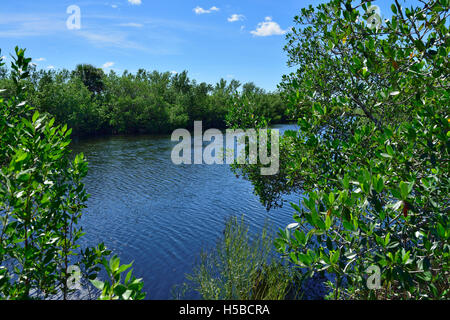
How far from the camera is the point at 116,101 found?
165ft

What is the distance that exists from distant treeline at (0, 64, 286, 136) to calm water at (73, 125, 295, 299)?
58.9ft

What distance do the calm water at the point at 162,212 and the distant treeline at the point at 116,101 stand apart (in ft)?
58.9

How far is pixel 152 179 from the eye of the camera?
2231cm

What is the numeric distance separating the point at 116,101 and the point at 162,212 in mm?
39499

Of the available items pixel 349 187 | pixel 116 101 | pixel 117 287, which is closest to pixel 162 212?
pixel 349 187

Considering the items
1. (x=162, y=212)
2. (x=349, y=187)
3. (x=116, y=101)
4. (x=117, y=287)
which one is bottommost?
(x=162, y=212)

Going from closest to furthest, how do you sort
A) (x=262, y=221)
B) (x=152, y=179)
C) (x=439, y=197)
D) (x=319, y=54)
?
(x=439, y=197) < (x=319, y=54) < (x=262, y=221) < (x=152, y=179)

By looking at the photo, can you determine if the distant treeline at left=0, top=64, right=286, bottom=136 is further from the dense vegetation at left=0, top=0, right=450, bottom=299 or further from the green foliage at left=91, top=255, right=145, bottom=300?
the green foliage at left=91, top=255, right=145, bottom=300

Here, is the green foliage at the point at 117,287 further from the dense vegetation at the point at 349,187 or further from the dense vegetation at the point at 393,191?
the dense vegetation at the point at 393,191

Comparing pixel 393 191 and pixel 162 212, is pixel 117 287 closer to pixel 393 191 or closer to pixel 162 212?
pixel 393 191

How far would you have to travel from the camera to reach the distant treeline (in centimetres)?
4269
